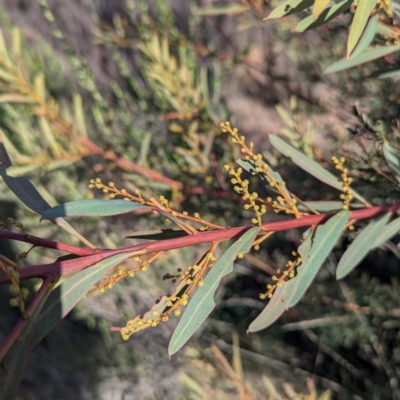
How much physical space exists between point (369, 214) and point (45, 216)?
0.53 meters

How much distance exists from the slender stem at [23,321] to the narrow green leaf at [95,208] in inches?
3.2

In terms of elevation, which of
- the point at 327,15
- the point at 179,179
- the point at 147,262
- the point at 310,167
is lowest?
the point at 179,179

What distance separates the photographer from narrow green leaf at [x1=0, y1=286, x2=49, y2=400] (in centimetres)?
A: 52

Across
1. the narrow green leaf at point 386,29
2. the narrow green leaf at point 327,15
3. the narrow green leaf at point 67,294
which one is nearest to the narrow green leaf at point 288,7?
the narrow green leaf at point 327,15

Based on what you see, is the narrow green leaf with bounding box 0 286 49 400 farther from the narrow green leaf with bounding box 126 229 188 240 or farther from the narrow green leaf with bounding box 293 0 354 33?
the narrow green leaf with bounding box 293 0 354 33

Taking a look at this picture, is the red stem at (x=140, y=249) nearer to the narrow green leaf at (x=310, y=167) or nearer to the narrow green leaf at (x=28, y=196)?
the narrow green leaf at (x=28, y=196)

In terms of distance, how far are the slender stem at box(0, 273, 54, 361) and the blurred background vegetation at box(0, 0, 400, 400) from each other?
0.60 meters

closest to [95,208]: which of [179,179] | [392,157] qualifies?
[392,157]

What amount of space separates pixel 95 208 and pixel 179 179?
85 cm

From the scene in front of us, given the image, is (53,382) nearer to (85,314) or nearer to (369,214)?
(85,314)

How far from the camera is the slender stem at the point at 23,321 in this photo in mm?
495

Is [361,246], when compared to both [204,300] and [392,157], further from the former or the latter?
[204,300]

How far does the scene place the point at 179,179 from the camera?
1423 millimetres

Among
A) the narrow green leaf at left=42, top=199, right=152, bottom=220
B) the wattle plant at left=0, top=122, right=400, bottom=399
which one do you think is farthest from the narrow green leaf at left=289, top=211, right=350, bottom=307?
the narrow green leaf at left=42, top=199, right=152, bottom=220
